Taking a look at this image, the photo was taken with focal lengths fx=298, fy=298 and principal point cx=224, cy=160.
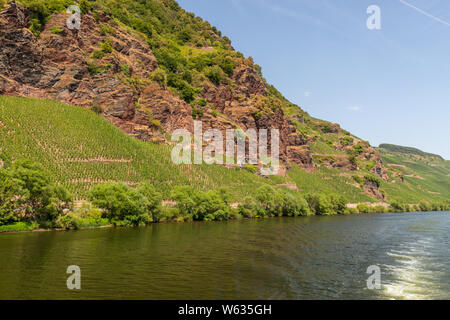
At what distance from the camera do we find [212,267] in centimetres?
2728

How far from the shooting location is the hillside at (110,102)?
2825 inches

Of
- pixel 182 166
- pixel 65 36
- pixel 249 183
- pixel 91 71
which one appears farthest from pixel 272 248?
pixel 65 36

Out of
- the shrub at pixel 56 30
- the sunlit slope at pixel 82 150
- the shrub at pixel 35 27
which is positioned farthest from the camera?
the shrub at pixel 56 30

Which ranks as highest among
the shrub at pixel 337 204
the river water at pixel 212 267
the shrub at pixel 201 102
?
the shrub at pixel 201 102

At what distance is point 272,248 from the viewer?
38594mm

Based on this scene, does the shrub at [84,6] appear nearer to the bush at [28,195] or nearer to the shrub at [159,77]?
the shrub at [159,77]

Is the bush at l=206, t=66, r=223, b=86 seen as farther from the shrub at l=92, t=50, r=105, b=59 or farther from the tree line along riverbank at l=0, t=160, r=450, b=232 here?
the tree line along riverbank at l=0, t=160, r=450, b=232

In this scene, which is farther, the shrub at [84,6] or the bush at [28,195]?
the shrub at [84,6]

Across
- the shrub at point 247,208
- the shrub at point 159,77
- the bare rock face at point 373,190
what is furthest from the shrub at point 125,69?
the bare rock face at point 373,190

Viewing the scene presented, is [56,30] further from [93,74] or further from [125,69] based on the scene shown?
[125,69]

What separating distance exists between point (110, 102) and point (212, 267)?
8181 cm

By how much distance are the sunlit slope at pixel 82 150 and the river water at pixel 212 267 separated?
82.4 ft

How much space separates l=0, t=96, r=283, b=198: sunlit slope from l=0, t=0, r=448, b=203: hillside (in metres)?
0.26
